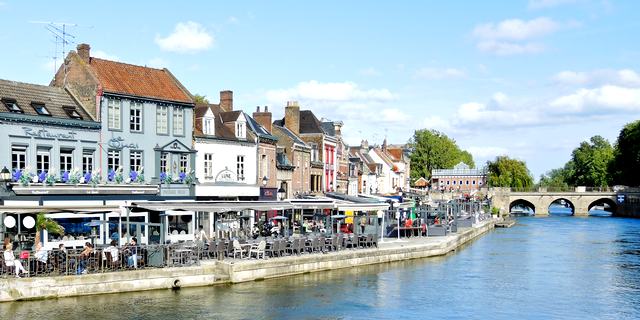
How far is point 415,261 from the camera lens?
1724 inches

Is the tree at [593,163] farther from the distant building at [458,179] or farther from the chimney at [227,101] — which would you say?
the chimney at [227,101]

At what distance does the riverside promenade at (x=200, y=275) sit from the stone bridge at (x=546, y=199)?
8945 centimetres

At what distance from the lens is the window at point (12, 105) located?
37.2 m

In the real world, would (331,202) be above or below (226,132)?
below

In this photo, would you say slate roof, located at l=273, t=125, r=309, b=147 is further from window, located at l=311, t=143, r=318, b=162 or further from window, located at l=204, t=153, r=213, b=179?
window, located at l=204, t=153, r=213, b=179

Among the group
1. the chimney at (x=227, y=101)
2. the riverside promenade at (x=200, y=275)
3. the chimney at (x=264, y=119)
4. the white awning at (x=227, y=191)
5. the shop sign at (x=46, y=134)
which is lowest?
the riverside promenade at (x=200, y=275)

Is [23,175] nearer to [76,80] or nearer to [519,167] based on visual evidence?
[76,80]

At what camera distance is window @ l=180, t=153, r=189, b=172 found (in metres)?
45.5

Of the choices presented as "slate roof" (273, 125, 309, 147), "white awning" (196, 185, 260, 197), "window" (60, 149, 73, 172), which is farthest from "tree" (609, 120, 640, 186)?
"window" (60, 149, 73, 172)

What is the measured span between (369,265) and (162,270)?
13477 mm

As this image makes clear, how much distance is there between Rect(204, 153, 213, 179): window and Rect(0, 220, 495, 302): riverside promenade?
457 inches

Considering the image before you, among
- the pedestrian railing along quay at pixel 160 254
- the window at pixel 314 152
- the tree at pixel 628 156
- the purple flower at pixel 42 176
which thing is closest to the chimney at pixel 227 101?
the window at pixel 314 152

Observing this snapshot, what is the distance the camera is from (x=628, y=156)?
126 meters

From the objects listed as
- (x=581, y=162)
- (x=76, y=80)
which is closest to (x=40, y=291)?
(x=76, y=80)
